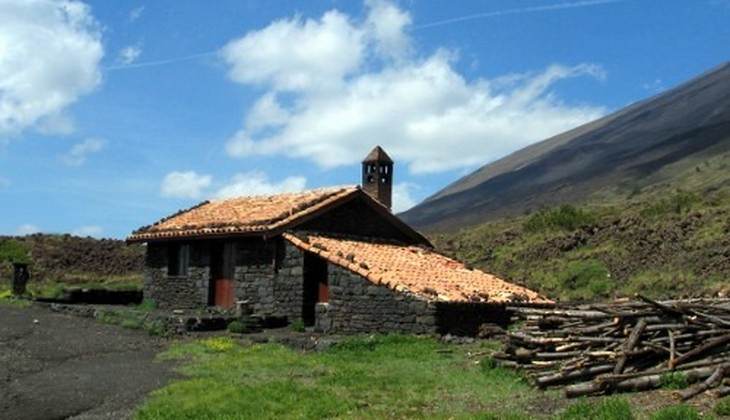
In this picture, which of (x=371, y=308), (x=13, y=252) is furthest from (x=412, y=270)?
(x=13, y=252)

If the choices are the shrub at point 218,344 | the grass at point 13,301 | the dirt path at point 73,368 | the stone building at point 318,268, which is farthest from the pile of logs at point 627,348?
the grass at point 13,301

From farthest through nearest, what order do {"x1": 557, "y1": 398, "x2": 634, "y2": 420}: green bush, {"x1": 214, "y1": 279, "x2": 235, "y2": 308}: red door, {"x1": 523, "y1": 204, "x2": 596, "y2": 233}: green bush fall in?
{"x1": 523, "y1": 204, "x2": 596, "y2": 233}: green bush < {"x1": 214, "y1": 279, "x2": 235, "y2": 308}: red door < {"x1": 557, "y1": 398, "x2": 634, "y2": 420}: green bush

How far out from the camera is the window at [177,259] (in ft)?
94.6

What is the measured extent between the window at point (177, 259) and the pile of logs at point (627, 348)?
55.9 feet

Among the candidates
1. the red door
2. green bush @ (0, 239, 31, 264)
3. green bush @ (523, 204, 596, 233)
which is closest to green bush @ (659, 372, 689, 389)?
the red door

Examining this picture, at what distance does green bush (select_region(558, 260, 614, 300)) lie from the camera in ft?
113

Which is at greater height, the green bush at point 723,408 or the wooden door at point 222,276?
the wooden door at point 222,276

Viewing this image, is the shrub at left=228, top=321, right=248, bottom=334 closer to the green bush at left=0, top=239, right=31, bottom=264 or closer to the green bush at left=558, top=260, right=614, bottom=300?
the green bush at left=558, top=260, right=614, bottom=300

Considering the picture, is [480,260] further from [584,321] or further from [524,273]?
[584,321]

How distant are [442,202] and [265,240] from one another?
116 metres

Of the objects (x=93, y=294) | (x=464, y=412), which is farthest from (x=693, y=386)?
(x=93, y=294)

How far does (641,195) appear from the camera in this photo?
69875 mm

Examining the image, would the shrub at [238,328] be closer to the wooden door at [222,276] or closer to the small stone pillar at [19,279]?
the wooden door at [222,276]

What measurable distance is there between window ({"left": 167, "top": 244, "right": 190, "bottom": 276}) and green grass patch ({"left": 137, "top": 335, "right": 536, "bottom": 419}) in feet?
34.0
